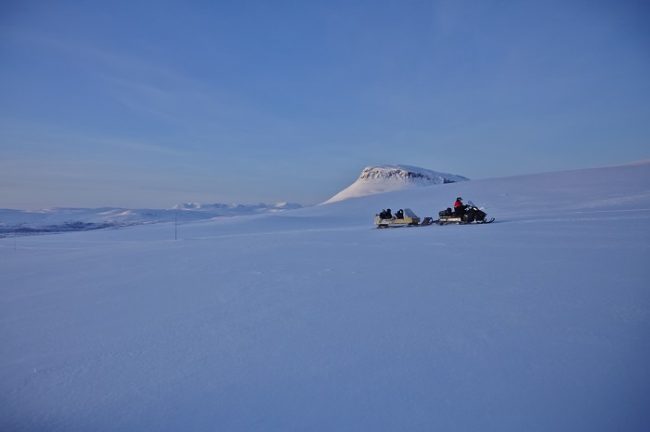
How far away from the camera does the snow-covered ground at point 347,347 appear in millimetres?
3195

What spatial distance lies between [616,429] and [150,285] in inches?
317

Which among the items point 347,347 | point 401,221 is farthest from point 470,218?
point 347,347

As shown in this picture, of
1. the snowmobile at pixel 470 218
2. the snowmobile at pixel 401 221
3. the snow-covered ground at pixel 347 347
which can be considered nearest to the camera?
the snow-covered ground at pixel 347 347

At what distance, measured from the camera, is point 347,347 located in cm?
430

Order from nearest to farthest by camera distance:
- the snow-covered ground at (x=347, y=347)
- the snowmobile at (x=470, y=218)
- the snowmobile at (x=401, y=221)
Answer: the snow-covered ground at (x=347, y=347)
the snowmobile at (x=470, y=218)
the snowmobile at (x=401, y=221)

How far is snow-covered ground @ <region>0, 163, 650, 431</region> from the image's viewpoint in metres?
3.20

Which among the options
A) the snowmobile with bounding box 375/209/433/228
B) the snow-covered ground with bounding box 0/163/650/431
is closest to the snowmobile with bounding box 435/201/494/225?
the snowmobile with bounding box 375/209/433/228

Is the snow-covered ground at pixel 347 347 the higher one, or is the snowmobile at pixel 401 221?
the snowmobile at pixel 401 221

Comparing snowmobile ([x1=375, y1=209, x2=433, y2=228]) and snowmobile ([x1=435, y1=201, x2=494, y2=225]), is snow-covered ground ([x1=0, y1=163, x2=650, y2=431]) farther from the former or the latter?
snowmobile ([x1=375, y1=209, x2=433, y2=228])

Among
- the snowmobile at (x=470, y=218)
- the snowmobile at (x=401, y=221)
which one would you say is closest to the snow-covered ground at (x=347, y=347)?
the snowmobile at (x=470, y=218)

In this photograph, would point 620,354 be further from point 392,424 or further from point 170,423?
point 170,423

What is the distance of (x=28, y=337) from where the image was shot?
211 inches

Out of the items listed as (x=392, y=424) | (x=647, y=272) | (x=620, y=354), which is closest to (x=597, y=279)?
(x=647, y=272)

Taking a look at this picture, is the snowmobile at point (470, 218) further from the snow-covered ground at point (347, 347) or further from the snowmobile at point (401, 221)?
the snow-covered ground at point (347, 347)
